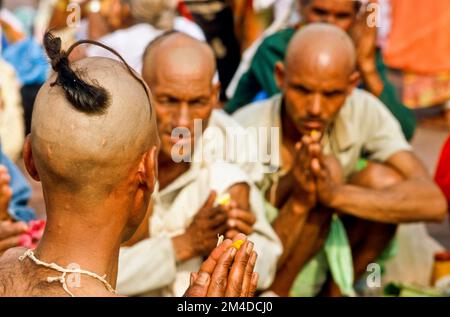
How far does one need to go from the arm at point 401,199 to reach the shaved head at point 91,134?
7.33 ft

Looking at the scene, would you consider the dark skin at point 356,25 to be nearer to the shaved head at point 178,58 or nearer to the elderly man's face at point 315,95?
the elderly man's face at point 315,95

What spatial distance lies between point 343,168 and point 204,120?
2.94 feet

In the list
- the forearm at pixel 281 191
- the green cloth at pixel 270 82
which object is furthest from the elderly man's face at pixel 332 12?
the forearm at pixel 281 191

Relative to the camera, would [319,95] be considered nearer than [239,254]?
No

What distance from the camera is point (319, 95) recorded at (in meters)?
4.72

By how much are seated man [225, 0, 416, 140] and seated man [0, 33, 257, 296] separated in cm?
303

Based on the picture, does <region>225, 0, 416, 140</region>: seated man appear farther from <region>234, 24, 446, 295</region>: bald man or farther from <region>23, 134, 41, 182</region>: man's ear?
<region>23, 134, 41, 182</region>: man's ear

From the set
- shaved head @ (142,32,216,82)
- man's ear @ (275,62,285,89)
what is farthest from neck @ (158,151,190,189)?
man's ear @ (275,62,285,89)

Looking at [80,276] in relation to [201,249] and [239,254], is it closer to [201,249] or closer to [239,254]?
[239,254]

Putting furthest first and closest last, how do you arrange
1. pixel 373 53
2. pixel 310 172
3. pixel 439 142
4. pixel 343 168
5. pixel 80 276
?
pixel 439 142, pixel 373 53, pixel 343 168, pixel 310 172, pixel 80 276

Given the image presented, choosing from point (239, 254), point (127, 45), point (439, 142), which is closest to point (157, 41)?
point (127, 45)

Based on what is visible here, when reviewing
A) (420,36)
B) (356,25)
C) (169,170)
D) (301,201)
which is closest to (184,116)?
(169,170)

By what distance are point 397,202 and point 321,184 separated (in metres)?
0.48

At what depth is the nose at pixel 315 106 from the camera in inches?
185
